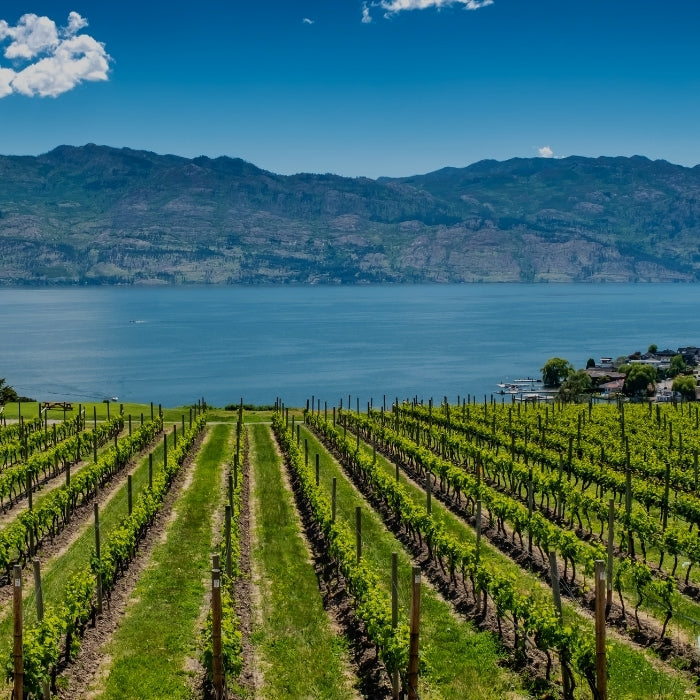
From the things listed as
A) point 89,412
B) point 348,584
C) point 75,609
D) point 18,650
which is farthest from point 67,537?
point 89,412

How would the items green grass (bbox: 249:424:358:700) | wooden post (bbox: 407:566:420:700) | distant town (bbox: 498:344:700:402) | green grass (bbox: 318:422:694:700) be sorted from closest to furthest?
wooden post (bbox: 407:566:420:700) → green grass (bbox: 318:422:694:700) → green grass (bbox: 249:424:358:700) → distant town (bbox: 498:344:700:402)

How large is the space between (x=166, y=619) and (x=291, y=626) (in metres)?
2.72

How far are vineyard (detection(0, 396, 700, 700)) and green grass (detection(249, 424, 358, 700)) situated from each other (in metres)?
0.06

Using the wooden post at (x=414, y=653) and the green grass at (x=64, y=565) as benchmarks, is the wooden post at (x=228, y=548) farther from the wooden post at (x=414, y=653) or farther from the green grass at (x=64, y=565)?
the wooden post at (x=414, y=653)

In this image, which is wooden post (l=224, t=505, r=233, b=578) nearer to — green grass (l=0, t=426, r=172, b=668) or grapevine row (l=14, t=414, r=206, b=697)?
grapevine row (l=14, t=414, r=206, b=697)

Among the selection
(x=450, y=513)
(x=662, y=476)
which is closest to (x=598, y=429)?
(x=662, y=476)

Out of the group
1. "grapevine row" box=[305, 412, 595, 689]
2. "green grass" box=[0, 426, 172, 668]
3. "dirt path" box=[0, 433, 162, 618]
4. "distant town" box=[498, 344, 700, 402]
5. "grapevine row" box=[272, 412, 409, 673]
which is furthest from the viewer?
"distant town" box=[498, 344, 700, 402]

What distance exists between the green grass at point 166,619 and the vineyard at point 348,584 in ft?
0.20

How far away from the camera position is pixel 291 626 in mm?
16203

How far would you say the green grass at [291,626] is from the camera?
1359 centimetres

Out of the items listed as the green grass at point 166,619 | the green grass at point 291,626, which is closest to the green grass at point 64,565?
the green grass at point 166,619

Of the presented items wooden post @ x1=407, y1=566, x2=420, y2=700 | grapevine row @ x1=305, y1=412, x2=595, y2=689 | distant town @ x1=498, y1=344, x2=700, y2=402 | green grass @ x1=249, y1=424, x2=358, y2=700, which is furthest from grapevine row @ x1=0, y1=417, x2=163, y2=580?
distant town @ x1=498, y1=344, x2=700, y2=402

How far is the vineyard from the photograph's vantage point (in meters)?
13.1

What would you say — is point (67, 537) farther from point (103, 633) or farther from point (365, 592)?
point (365, 592)
